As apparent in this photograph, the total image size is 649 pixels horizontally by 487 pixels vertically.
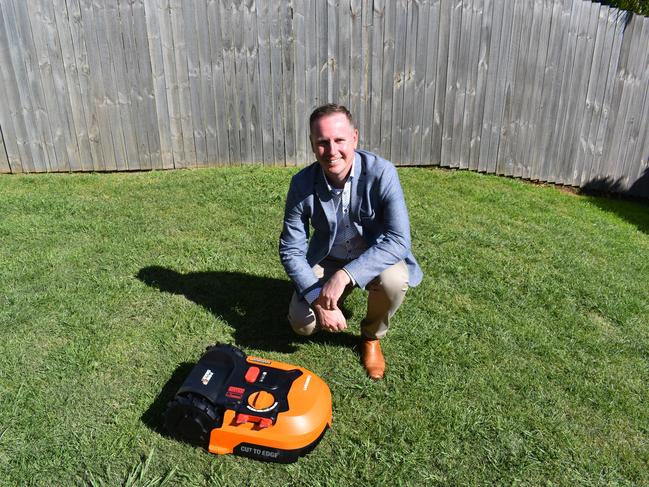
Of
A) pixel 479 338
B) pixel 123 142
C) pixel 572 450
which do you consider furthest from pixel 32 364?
pixel 123 142

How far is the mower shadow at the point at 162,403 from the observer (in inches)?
99.5

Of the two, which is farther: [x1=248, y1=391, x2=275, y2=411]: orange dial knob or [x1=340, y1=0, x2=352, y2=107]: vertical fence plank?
[x1=340, y1=0, x2=352, y2=107]: vertical fence plank

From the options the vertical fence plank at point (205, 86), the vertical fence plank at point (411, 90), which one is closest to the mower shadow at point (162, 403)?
the vertical fence plank at point (205, 86)

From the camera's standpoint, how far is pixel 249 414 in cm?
230

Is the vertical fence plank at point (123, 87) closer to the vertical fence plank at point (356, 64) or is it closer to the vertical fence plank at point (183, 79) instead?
the vertical fence plank at point (183, 79)

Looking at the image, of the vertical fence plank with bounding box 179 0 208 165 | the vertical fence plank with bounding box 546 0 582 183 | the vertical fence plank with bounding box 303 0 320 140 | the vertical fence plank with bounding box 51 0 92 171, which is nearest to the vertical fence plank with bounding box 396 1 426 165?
the vertical fence plank with bounding box 303 0 320 140

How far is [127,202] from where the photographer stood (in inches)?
199

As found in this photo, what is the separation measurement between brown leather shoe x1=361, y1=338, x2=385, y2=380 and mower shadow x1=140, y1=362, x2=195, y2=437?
3.13 ft

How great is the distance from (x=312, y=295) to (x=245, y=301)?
96cm

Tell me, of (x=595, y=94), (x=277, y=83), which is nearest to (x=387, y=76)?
(x=277, y=83)

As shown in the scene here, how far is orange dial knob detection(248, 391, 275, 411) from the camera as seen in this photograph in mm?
2326

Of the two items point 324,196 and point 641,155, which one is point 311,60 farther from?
point 641,155

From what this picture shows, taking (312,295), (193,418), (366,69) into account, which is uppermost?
(366,69)

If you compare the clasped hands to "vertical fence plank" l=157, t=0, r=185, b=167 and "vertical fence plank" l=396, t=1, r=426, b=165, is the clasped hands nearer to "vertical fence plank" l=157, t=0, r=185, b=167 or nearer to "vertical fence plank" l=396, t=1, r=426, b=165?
"vertical fence plank" l=157, t=0, r=185, b=167
